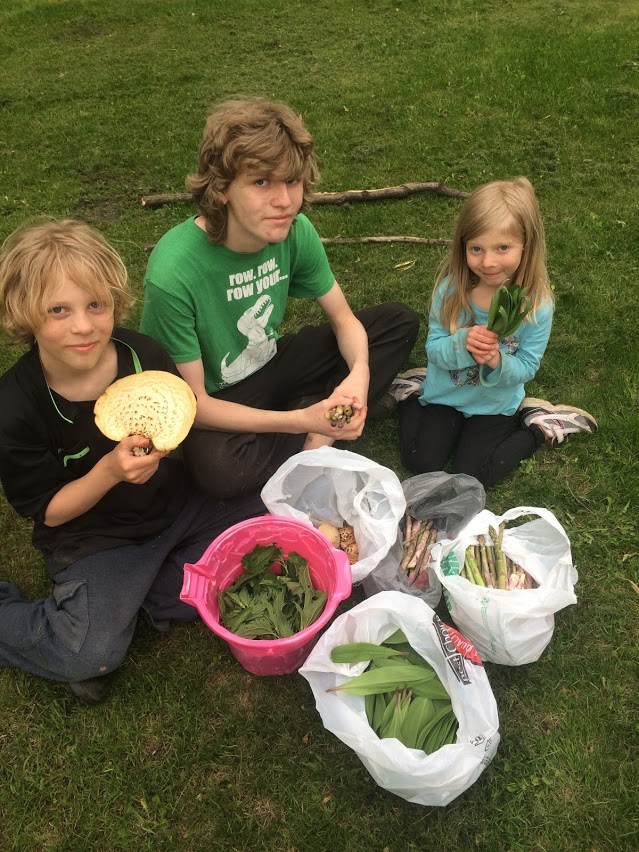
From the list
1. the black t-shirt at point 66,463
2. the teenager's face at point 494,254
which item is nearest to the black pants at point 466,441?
the teenager's face at point 494,254

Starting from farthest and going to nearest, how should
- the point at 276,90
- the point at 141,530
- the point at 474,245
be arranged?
the point at 276,90 < the point at 474,245 < the point at 141,530

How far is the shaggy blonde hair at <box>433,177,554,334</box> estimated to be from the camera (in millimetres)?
2344

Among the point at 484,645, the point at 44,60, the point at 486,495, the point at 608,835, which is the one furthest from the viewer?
the point at 44,60

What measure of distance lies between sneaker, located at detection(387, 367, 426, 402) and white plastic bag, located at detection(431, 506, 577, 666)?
0.84m

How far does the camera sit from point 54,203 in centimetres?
464

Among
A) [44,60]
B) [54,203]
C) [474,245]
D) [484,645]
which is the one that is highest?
[44,60]

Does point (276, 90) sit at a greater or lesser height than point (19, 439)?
greater

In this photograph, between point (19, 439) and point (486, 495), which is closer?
point (19, 439)

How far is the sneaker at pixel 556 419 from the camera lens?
270 centimetres

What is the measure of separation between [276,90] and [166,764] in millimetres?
5946

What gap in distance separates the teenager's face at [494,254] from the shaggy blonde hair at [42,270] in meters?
1.40

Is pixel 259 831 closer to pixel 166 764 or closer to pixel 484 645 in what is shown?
pixel 166 764

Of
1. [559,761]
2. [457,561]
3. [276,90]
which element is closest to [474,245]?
[457,561]

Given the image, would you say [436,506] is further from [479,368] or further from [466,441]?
[479,368]
